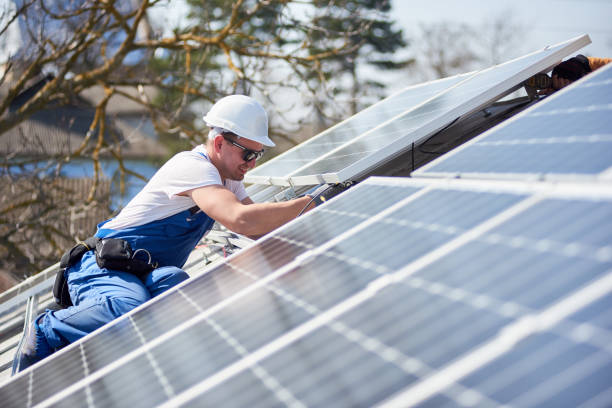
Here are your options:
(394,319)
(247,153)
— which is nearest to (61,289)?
(247,153)

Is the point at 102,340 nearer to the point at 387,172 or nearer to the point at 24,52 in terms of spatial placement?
the point at 387,172

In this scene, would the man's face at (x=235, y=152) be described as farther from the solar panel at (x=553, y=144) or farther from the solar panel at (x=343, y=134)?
the solar panel at (x=553, y=144)

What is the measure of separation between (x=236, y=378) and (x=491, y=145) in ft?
7.40

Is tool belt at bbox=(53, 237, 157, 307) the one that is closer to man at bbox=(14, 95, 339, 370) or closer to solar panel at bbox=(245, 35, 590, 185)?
man at bbox=(14, 95, 339, 370)

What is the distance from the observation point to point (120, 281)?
4254 millimetres

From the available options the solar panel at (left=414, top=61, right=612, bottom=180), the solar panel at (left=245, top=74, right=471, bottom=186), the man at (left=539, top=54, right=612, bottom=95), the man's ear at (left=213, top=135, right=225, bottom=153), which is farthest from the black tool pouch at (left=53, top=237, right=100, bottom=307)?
the man at (left=539, top=54, right=612, bottom=95)

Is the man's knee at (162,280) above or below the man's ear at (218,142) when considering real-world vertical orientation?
below

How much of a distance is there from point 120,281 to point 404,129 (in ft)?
9.39

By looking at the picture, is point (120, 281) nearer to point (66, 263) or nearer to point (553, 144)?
point (66, 263)

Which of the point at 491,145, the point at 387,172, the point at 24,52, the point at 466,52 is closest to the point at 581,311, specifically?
the point at 491,145

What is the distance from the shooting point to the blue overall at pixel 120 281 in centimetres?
394

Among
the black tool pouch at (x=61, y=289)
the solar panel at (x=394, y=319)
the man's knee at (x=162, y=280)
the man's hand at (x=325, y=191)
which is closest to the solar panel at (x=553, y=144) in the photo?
the solar panel at (x=394, y=319)

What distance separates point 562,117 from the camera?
3.43m

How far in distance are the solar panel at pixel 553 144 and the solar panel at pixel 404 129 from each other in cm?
100
